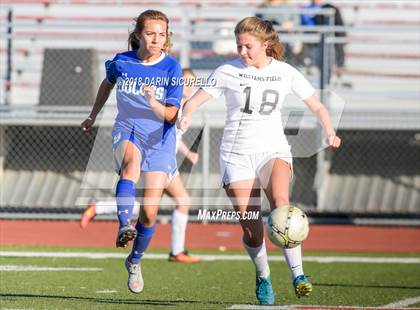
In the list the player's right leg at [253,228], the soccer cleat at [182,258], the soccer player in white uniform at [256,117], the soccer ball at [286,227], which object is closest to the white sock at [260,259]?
the player's right leg at [253,228]

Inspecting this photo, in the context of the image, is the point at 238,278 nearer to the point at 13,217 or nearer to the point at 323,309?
the point at 323,309

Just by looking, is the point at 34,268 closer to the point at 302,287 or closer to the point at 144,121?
the point at 144,121

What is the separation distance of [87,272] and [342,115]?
629 cm

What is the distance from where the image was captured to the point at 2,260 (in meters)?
11.3

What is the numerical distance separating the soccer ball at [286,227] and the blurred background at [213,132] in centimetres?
783

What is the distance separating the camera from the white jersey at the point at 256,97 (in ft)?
24.8

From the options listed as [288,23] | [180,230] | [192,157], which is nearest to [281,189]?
[192,157]

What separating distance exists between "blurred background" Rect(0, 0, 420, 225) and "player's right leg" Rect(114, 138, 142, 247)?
7.17m

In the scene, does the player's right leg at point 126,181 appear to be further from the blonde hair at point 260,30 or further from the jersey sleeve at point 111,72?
the blonde hair at point 260,30

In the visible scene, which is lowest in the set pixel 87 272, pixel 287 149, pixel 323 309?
pixel 87 272

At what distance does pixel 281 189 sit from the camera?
749 centimetres

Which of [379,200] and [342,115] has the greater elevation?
[342,115]

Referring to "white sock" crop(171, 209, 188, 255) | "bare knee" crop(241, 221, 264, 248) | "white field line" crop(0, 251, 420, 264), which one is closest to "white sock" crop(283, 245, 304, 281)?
"bare knee" crop(241, 221, 264, 248)

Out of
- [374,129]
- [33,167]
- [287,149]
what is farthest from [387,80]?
[287,149]
